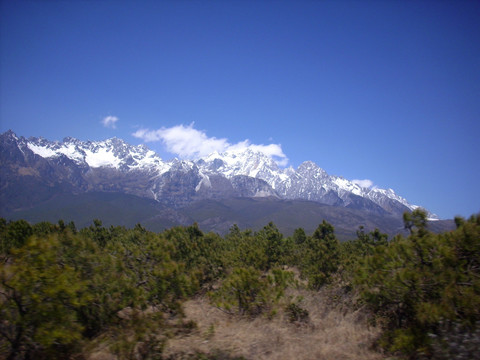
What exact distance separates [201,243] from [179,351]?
9331 millimetres

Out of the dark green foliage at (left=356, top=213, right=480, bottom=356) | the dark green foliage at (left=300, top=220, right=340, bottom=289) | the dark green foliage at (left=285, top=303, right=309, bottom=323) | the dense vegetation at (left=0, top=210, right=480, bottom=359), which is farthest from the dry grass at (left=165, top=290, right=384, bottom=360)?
the dark green foliage at (left=300, top=220, right=340, bottom=289)

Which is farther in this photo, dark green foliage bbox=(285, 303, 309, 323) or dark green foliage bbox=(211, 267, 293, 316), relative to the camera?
dark green foliage bbox=(285, 303, 309, 323)

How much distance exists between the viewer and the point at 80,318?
863 cm

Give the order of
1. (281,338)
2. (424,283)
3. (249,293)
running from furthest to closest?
1. (249,293)
2. (281,338)
3. (424,283)

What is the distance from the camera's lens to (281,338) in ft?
33.3

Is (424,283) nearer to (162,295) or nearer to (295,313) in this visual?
(295,313)

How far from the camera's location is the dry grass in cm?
915

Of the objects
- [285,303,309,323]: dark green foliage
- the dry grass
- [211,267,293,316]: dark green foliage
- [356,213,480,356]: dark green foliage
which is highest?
[356,213,480,356]: dark green foliage

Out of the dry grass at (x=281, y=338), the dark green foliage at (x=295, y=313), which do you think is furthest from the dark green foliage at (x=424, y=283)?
the dark green foliage at (x=295, y=313)

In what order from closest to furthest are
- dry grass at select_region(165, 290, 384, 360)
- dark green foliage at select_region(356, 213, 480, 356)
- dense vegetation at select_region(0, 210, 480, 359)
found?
dense vegetation at select_region(0, 210, 480, 359), dark green foliage at select_region(356, 213, 480, 356), dry grass at select_region(165, 290, 384, 360)

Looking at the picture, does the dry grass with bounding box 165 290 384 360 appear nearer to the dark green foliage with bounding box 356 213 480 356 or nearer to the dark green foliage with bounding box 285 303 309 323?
the dark green foliage with bounding box 285 303 309 323

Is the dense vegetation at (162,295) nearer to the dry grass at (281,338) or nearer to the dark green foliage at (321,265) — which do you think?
the dry grass at (281,338)

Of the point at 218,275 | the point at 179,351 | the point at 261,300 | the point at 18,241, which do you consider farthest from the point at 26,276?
the point at 18,241

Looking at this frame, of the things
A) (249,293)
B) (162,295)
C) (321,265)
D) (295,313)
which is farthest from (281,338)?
(321,265)
